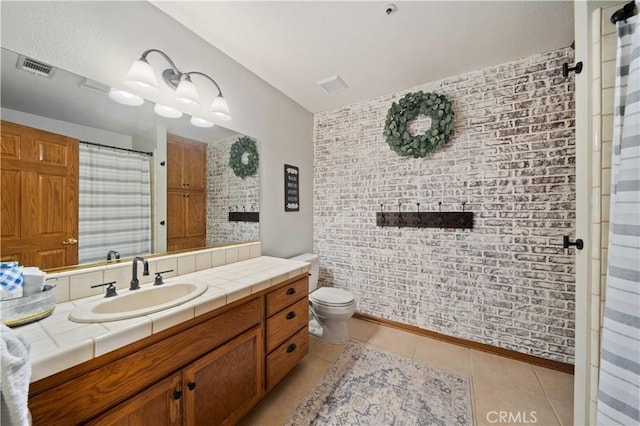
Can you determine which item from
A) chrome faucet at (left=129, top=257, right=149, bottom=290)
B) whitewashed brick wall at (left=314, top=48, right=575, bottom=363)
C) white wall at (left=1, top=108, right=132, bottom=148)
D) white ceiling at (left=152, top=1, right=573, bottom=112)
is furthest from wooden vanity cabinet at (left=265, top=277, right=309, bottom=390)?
white ceiling at (left=152, top=1, right=573, bottom=112)

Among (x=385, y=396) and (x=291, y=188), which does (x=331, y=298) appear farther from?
(x=291, y=188)

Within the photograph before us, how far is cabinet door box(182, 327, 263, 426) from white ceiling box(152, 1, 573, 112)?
6.59ft

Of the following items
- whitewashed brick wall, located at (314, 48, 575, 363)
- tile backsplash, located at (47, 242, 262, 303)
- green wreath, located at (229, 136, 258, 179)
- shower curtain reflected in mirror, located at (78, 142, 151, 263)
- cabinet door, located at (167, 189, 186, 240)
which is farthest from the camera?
green wreath, located at (229, 136, 258, 179)

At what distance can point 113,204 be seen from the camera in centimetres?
134

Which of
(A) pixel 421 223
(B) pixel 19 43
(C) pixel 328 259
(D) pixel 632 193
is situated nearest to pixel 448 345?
(A) pixel 421 223

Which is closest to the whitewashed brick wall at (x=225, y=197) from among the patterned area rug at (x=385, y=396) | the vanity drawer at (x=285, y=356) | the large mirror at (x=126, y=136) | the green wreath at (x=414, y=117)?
the large mirror at (x=126, y=136)

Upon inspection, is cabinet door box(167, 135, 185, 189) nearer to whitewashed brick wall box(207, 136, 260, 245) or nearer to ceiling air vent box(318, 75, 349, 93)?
whitewashed brick wall box(207, 136, 260, 245)

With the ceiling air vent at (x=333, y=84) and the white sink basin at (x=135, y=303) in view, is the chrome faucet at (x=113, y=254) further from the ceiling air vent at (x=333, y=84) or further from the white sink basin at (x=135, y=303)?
the ceiling air vent at (x=333, y=84)

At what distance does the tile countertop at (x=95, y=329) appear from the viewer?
70 centimetres

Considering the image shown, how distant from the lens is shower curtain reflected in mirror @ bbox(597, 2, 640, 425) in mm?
727

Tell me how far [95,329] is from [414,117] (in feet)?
8.89

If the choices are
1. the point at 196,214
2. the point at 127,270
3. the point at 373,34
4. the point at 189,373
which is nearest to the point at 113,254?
the point at 127,270

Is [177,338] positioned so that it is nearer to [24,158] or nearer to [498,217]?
[24,158]

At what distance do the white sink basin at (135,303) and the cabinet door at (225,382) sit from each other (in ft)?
1.02
